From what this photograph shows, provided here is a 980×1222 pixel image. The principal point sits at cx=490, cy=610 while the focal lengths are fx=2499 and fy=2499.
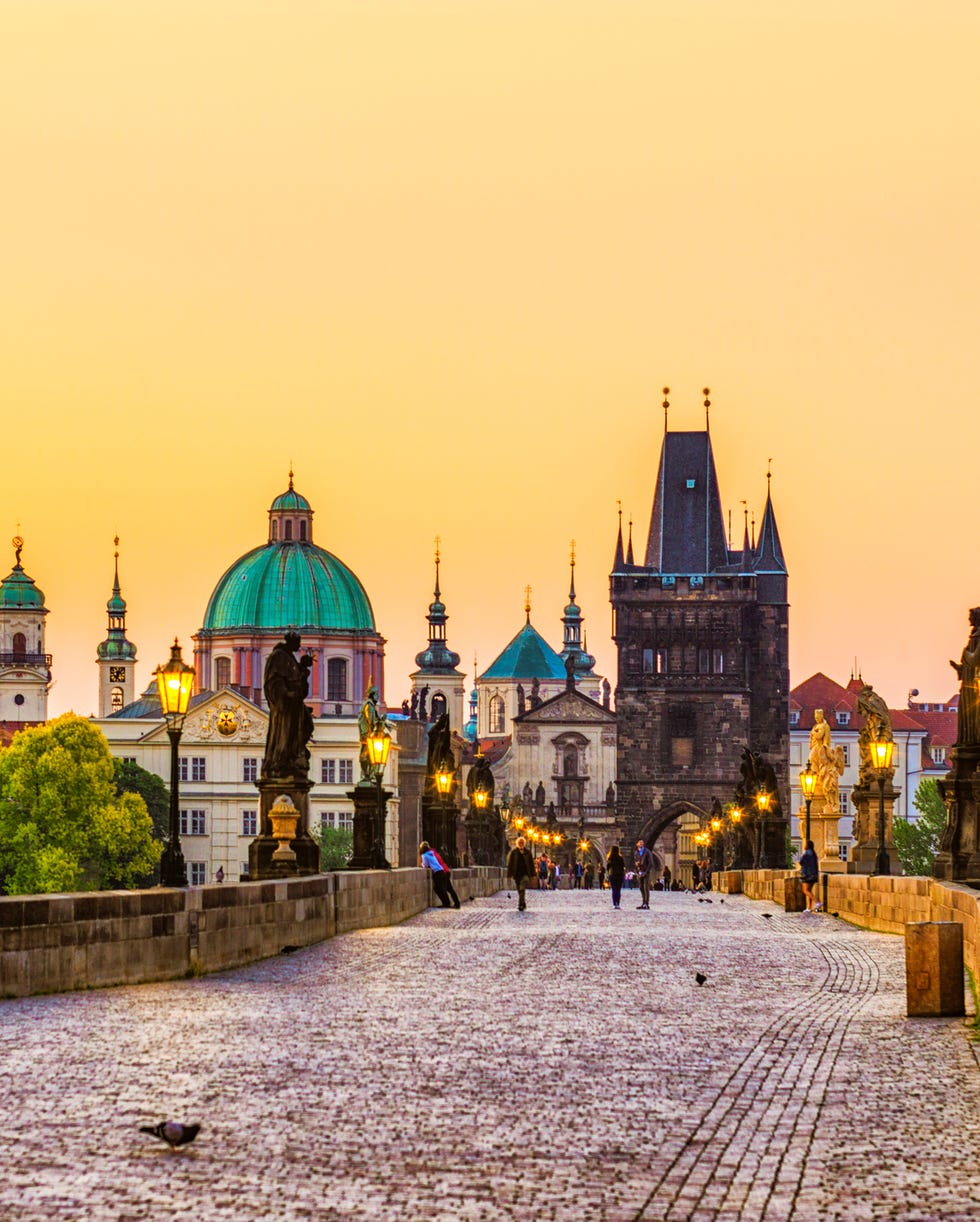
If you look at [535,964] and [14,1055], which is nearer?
[14,1055]

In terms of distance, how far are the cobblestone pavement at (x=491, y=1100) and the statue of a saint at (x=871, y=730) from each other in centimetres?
2234

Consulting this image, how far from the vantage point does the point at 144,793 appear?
13438cm

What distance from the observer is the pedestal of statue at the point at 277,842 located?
34.4 m

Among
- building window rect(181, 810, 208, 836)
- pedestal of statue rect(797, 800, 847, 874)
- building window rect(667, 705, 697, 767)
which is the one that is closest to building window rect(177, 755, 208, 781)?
building window rect(181, 810, 208, 836)

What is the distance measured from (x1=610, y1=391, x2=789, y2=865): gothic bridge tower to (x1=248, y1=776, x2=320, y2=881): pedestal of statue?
362 feet

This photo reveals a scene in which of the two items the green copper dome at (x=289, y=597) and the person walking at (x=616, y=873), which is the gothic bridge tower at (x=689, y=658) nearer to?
the green copper dome at (x=289, y=597)

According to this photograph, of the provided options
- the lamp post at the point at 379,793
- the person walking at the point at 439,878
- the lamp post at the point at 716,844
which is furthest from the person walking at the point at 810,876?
the lamp post at the point at 716,844

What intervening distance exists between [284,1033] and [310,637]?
152 m

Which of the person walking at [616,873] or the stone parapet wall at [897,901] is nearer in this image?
the stone parapet wall at [897,901]

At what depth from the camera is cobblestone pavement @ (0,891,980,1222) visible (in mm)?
10641

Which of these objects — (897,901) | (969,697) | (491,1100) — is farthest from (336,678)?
(491,1100)

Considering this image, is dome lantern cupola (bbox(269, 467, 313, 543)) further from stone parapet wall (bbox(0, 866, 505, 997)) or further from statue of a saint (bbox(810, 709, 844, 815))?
stone parapet wall (bbox(0, 866, 505, 997))

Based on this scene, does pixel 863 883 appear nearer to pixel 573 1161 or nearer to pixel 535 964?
pixel 535 964

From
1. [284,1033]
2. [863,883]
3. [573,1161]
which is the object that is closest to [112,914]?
[284,1033]
